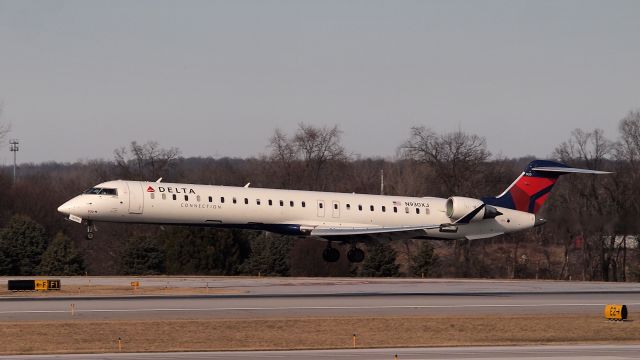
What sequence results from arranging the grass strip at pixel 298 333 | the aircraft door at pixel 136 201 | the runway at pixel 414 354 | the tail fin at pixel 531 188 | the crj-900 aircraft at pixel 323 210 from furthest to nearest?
the tail fin at pixel 531 188 → the crj-900 aircraft at pixel 323 210 → the aircraft door at pixel 136 201 → the grass strip at pixel 298 333 → the runway at pixel 414 354

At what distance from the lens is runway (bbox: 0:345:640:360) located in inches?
1132

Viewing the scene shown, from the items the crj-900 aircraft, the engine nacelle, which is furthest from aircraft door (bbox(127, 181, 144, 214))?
the engine nacelle

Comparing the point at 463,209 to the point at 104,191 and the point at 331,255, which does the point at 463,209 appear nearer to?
the point at 331,255

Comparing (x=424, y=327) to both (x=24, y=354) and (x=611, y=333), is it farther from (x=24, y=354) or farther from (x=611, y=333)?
(x=24, y=354)

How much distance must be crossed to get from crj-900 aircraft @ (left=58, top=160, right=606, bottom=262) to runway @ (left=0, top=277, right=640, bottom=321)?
2.94 metres

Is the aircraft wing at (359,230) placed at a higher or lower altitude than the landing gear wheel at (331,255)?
higher

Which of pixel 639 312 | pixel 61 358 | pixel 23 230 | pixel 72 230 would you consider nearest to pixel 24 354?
pixel 61 358

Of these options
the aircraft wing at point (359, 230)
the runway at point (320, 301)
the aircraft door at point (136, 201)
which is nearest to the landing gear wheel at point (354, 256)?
the runway at point (320, 301)

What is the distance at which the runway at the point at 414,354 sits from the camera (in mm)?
28750

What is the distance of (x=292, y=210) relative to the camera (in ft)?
176

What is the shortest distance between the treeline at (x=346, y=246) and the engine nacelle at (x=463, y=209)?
4.04 metres

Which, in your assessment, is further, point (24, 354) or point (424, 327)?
point (424, 327)

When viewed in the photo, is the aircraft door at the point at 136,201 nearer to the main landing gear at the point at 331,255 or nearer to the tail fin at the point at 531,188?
the main landing gear at the point at 331,255

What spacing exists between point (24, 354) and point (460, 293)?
25.2 metres
